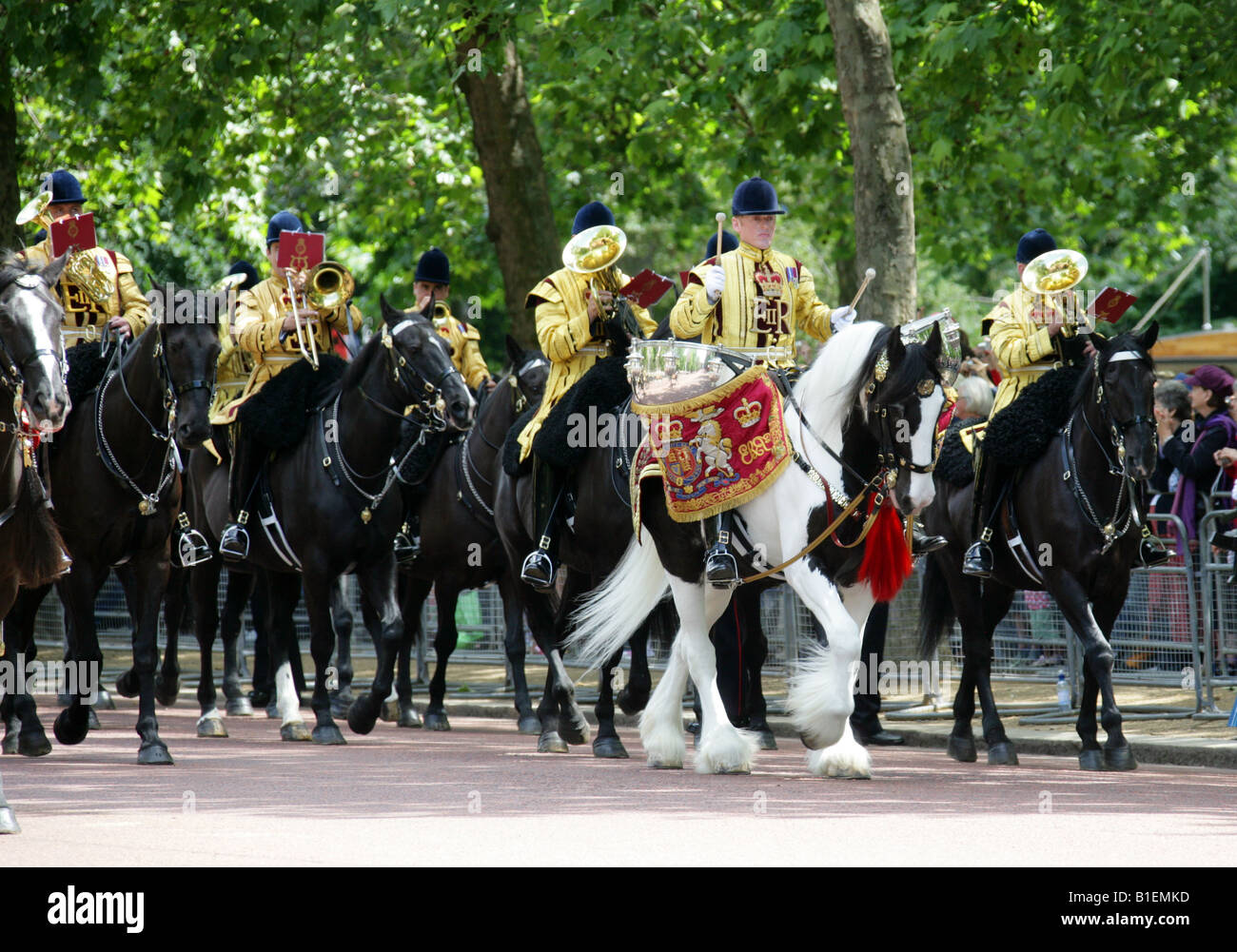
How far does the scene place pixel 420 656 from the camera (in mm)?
16859

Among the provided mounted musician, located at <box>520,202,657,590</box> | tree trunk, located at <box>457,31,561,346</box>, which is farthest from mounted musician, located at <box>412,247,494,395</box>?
tree trunk, located at <box>457,31,561,346</box>

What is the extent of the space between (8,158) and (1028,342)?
35.4 feet

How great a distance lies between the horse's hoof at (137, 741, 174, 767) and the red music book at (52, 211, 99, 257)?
3.33 metres

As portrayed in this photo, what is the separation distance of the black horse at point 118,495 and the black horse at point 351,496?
1.24 m

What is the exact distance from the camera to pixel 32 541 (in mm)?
8719

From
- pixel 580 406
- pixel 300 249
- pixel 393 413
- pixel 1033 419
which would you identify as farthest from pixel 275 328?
pixel 1033 419

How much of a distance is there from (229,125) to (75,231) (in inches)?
456

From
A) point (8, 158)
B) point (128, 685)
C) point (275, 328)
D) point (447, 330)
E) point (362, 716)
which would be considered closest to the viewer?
point (362, 716)

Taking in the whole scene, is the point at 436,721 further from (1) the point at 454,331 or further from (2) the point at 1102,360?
(2) the point at 1102,360

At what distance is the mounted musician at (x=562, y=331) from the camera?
38.9 feet

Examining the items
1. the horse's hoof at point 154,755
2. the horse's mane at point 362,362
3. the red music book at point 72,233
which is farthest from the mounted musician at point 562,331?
the red music book at point 72,233

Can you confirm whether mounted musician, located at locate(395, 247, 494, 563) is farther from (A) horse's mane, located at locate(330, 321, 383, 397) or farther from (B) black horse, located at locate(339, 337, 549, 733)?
(A) horse's mane, located at locate(330, 321, 383, 397)

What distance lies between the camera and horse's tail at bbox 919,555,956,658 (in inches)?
503
